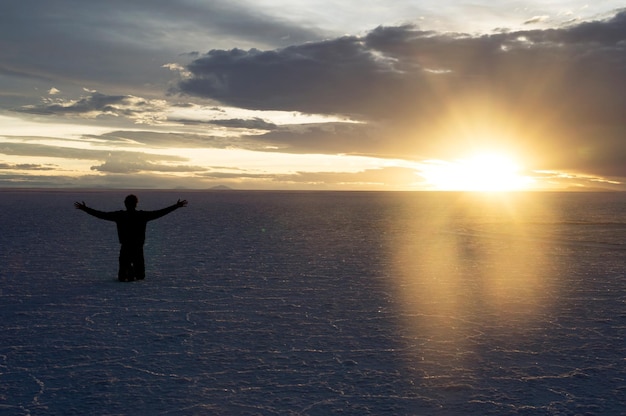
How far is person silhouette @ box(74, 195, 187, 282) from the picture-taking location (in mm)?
11766

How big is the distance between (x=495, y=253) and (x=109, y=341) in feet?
44.2

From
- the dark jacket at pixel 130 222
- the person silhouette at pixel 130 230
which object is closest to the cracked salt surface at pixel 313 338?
the person silhouette at pixel 130 230

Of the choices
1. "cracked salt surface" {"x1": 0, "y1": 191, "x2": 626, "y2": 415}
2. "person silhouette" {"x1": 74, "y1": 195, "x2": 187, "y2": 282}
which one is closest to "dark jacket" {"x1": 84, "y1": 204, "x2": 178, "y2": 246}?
"person silhouette" {"x1": 74, "y1": 195, "x2": 187, "y2": 282}

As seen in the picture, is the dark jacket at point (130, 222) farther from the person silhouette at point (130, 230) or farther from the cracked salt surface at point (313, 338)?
the cracked salt surface at point (313, 338)

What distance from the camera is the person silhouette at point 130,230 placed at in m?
11.8

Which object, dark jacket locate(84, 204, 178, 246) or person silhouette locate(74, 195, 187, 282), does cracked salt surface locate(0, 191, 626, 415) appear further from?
dark jacket locate(84, 204, 178, 246)

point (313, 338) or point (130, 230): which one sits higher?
point (130, 230)

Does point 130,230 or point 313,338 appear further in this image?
point 130,230

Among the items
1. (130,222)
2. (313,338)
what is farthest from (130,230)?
(313,338)

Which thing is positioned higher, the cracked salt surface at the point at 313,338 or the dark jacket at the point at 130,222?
the dark jacket at the point at 130,222

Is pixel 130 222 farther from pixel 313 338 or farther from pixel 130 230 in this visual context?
pixel 313 338

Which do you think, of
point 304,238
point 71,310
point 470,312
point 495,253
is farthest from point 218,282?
point 304,238

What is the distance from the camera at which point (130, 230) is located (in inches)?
464

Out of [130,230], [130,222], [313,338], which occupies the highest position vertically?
[130,222]
